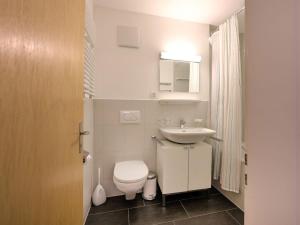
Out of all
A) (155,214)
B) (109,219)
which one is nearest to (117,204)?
(109,219)

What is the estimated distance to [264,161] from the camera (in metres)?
0.55

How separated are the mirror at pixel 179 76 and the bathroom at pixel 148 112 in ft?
0.05

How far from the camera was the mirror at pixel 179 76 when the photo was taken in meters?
2.17

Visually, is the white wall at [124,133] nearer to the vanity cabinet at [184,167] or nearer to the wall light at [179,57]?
the vanity cabinet at [184,167]

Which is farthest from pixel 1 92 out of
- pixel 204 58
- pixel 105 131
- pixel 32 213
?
pixel 204 58

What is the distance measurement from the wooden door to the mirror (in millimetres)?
1543

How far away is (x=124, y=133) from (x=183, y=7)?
178 cm

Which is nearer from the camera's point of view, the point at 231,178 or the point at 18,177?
the point at 18,177

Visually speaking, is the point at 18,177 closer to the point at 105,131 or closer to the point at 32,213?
the point at 32,213

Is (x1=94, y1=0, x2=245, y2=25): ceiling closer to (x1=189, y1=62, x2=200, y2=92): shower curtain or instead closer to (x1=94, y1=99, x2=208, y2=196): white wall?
(x1=189, y1=62, x2=200, y2=92): shower curtain

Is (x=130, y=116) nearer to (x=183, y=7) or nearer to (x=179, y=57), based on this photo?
(x=179, y=57)

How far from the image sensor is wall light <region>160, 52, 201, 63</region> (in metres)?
2.14

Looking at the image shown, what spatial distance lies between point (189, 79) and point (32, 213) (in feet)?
7.20

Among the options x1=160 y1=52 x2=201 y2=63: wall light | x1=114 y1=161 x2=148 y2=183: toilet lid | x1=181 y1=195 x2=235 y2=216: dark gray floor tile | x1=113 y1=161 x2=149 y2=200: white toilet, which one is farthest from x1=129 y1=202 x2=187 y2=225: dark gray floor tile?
x1=160 y1=52 x2=201 y2=63: wall light
